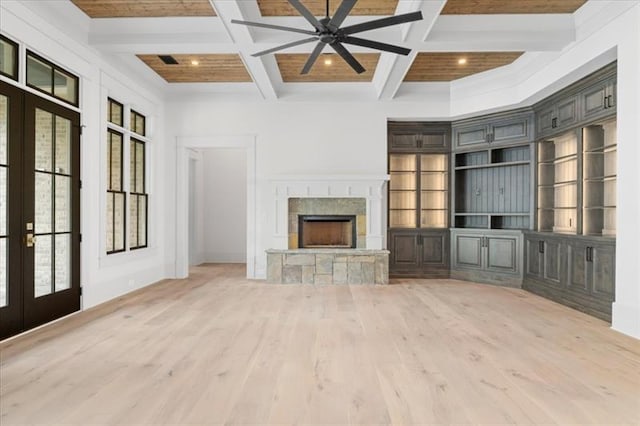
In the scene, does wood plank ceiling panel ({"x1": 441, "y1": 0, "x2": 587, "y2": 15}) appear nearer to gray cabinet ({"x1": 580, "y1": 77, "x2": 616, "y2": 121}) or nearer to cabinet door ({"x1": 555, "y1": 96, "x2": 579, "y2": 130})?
gray cabinet ({"x1": 580, "y1": 77, "x2": 616, "y2": 121})

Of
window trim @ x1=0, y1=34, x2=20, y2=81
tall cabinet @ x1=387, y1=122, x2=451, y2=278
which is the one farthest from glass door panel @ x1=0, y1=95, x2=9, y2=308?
tall cabinet @ x1=387, y1=122, x2=451, y2=278

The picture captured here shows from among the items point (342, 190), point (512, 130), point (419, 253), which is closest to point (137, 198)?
point (342, 190)

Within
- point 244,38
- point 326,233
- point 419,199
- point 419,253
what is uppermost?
point 244,38

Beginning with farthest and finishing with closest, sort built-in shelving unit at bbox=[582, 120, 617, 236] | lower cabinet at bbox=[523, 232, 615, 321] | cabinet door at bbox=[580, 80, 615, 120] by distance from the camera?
built-in shelving unit at bbox=[582, 120, 617, 236], cabinet door at bbox=[580, 80, 615, 120], lower cabinet at bbox=[523, 232, 615, 321]

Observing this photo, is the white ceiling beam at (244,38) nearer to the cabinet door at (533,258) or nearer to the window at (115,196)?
the window at (115,196)

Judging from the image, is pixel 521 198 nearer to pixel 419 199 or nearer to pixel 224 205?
pixel 419 199

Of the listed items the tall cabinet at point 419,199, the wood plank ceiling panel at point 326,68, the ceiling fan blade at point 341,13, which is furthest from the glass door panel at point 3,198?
the tall cabinet at point 419,199

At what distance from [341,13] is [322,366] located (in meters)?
2.87

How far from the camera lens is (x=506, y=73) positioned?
6.55 meters

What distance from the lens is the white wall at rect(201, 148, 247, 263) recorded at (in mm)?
10133

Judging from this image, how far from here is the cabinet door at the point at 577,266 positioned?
5.10 m

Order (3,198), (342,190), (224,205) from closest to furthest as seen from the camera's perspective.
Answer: (3,198) → (342,190) → (224,205)

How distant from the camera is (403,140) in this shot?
7828mm

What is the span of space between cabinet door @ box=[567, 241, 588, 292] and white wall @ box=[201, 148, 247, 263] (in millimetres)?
6905
